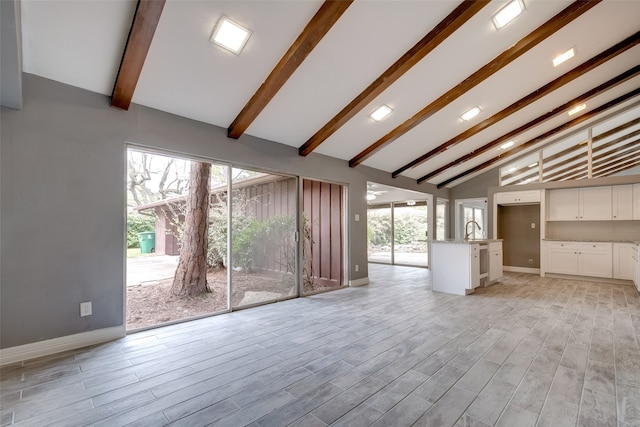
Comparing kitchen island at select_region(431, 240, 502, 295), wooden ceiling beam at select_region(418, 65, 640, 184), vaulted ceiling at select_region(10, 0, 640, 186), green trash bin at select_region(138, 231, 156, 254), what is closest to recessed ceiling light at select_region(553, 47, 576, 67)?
vaulted ceiling at select_region(10, 0, 640, 186)

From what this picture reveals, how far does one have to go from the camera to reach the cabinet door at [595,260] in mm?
5781

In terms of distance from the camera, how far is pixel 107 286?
2.90 m

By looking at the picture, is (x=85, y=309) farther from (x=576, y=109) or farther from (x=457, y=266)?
(x=576, y=109)

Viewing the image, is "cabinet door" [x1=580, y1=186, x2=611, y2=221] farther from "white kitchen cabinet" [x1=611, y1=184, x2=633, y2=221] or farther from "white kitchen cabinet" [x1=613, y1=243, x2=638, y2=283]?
"white kitchen cabinet" [x1=613, y1=243, x2=638, y2=283]

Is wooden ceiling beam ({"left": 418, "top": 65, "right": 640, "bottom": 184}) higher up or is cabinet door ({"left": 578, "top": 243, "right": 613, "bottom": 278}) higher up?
wooden ceiling beam ({"left": 418, "top": 65, "right": 640, "bottom": 184})

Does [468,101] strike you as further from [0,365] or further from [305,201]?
[0,365]

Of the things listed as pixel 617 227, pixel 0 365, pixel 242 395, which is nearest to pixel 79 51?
pixel 0 365

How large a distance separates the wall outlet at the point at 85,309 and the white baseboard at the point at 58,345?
18 cm

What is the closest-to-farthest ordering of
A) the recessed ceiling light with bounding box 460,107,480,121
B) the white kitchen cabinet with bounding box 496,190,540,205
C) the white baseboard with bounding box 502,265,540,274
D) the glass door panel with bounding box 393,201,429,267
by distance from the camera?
the recessed ceiling light with bounding box 460,107,480,121 < the white kitchen cabinet with bounding box 496,190,540,205 < the white baseboard with bounding box 502,265,540,274 < the glass door panel with bounding box 393,201,429,267

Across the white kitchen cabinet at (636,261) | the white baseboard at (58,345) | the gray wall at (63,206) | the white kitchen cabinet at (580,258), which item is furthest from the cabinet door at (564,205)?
the white baseboard at (58,345)

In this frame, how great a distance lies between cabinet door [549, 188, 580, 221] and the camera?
21.1 ft

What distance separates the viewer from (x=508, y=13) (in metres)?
2.96

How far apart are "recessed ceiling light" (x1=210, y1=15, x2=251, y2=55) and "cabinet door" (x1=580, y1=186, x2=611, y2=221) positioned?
7.61 meters

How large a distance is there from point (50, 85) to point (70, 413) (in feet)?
9.01
